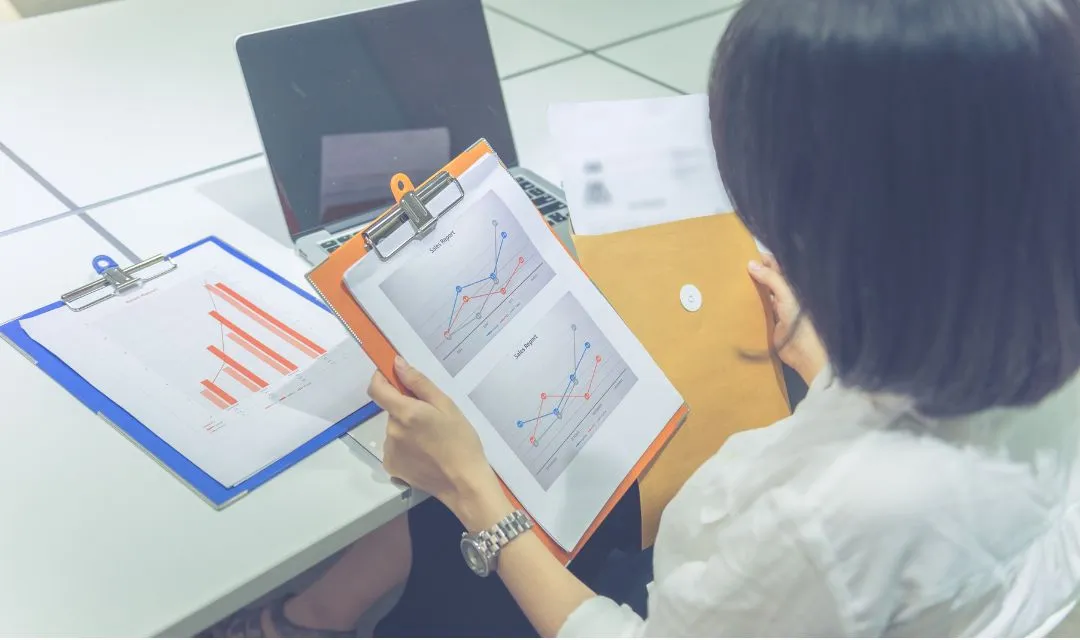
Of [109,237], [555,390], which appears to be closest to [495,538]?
[555,390]

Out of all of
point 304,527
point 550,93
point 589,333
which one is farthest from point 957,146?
point 550,93

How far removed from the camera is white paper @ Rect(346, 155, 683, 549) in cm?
72

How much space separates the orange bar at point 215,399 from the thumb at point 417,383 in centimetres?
17

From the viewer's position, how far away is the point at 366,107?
39.0 inches

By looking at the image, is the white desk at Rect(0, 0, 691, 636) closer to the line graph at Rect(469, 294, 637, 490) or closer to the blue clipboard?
the blue clipboard

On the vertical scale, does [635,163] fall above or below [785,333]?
above

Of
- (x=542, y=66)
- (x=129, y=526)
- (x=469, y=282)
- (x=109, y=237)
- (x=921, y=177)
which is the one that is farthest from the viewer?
(x=542, y=66)

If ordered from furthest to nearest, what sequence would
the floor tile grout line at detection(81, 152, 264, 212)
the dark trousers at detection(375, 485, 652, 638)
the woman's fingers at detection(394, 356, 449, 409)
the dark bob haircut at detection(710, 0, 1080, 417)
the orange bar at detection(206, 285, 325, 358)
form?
1. the floor tile grout line at detection(81, 152, 264, 212)
2. the dark trousers at detection(375, 485, 652, 638)
3. the orange bar at detection(206, 285, 325, 358)
4. the woman's fingers at detection(394, 356, 449, 409)
5. the dark bob haircut at detection(710, 0, 1080, 417)

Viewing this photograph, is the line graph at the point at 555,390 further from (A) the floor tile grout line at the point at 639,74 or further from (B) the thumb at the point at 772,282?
(A) the floor tile grout line at the point at 639,74

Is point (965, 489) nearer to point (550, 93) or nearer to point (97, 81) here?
point (550, 93)

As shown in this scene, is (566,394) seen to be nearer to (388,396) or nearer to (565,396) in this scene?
(565,396)

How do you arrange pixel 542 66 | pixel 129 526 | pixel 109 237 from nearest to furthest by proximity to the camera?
pixel 129 526 < pixel 109 237 < pixel 542 66

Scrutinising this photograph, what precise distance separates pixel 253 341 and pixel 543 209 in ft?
1.24

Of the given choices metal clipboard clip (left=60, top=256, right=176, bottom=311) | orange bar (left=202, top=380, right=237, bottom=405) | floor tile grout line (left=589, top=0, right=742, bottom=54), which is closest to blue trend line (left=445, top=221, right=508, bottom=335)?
orange bar (left=202, top=380, right=237, bottom=405)
